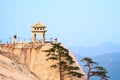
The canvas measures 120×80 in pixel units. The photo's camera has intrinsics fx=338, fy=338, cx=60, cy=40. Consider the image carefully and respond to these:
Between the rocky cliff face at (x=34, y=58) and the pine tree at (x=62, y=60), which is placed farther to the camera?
the rocky cliff face at (x=34, y=58)

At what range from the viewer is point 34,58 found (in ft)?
245

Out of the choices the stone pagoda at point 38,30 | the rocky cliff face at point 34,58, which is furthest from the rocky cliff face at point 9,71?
the stone pagoda at point 38,30

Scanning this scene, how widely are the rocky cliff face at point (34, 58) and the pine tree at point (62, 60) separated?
207 centimetres

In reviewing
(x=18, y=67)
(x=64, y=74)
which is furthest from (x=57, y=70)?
(x=18, y=67)

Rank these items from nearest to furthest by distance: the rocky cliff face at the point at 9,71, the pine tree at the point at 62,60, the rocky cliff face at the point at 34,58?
the rocky cliff face at the point at 9,71 < the pine tree at the point at 62,60 < the rocky cliff face at the point at 34,58

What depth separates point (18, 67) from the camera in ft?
215

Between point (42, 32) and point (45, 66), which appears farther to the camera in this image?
point (42, 32)

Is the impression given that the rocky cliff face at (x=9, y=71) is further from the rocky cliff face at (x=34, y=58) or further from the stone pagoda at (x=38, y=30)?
the stone pagoda at (x=38, y=30)

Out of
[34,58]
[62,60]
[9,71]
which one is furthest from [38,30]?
[9,71]

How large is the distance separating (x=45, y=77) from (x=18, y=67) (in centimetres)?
769

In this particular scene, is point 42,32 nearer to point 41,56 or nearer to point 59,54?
point 41,56

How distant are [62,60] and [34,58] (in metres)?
8.13

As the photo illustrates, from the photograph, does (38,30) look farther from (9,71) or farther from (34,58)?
(9,71)

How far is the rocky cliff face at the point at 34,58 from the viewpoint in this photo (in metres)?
70.6
